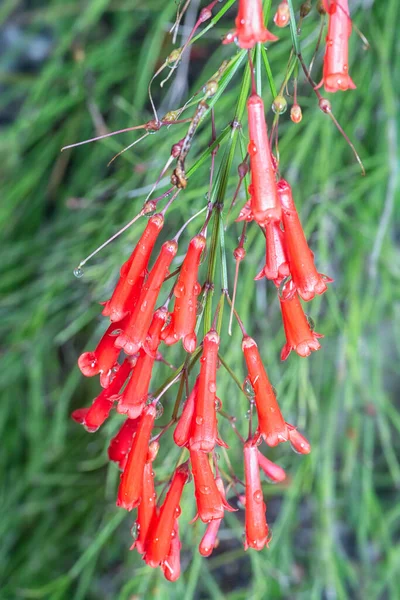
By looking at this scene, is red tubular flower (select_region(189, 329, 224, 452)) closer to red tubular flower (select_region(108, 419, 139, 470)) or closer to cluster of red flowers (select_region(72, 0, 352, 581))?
cluster of red flowers (select_region(72, 0, 352, 581))

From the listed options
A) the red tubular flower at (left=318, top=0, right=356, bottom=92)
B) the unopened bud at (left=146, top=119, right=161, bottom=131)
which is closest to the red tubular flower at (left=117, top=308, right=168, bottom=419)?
the unopened bud at (left=146, top=119, right=161, bottom=131)

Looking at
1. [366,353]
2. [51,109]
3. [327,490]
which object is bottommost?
[327,490]

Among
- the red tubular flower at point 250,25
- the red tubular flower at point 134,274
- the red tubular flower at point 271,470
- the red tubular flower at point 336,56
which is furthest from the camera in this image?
the red tubular flower at point 271,470

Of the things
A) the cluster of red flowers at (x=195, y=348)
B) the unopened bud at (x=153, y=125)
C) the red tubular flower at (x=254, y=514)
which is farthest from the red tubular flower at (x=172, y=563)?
the unopened bud at (x=153, y=125)

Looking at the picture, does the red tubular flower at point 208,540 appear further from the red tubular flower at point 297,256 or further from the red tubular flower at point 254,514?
the red tubular flower at point 297,256

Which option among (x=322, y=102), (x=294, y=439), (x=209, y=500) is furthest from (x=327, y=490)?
(x=322, y=102)

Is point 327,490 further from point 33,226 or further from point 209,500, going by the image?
point 33,226

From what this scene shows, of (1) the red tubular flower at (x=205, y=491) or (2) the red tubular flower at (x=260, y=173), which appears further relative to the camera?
(1) the red tubular flower at (x=205, y=491)
